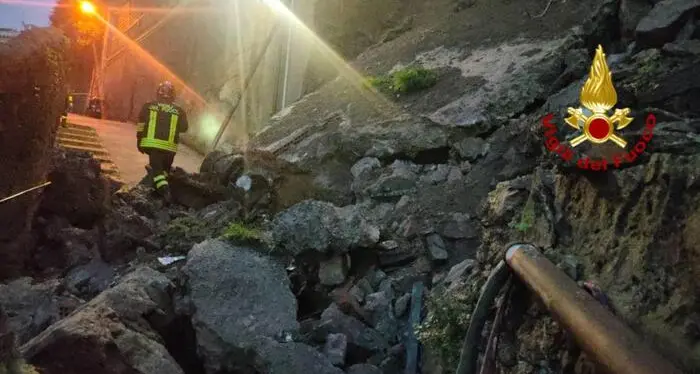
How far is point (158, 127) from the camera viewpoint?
7.67 meters

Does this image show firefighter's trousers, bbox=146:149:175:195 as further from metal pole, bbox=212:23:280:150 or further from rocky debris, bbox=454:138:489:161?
rocky debris, bbox=454:138:489:161

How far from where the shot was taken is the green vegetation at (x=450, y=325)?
9.45 ft

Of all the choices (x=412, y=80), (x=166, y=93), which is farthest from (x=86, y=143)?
(x=412, y=80)

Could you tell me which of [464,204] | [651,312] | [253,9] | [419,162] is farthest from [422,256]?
[253,9]

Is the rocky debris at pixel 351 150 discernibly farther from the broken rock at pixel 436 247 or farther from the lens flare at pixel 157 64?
the lens flare at pixel 157 64

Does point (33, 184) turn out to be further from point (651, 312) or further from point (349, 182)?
point (651, 312)

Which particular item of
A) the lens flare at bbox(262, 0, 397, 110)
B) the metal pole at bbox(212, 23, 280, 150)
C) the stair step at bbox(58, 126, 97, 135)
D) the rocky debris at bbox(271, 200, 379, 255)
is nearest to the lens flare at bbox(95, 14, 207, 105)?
the metal pole at bbox(212, 23, 280, 150)

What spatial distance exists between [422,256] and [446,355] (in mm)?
1831

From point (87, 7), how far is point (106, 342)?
2267cm

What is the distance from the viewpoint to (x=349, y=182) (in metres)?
6.20

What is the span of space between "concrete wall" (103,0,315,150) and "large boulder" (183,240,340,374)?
6.74 m

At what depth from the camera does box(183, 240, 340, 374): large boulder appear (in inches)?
146

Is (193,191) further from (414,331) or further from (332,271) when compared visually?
(414,331)

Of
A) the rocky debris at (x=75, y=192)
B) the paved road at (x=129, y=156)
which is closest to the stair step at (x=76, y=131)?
the paved road at (x=129, y=156)
